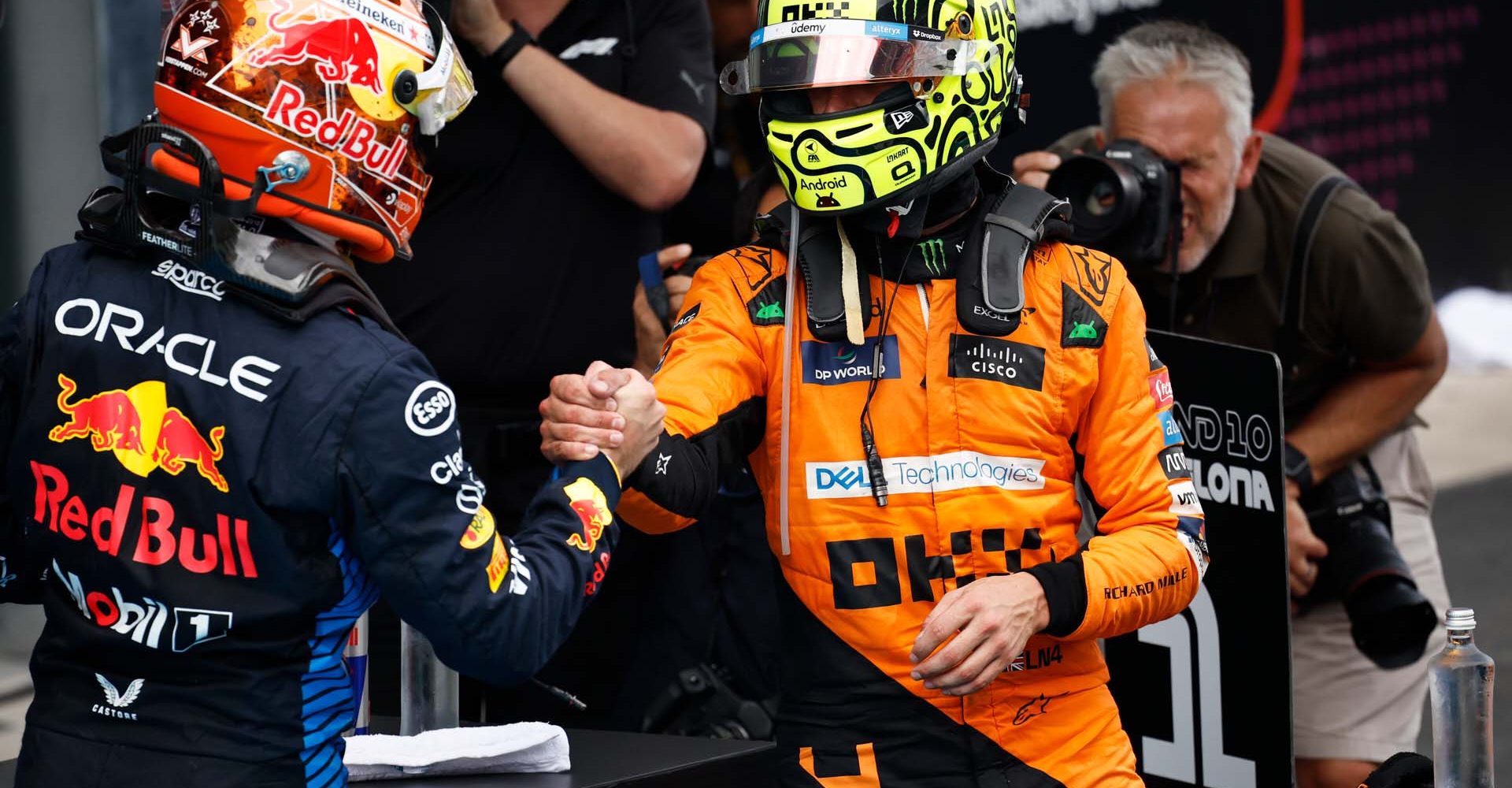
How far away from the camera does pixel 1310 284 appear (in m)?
3.68

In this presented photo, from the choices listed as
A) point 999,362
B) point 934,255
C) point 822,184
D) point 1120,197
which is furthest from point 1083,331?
point 1120,197

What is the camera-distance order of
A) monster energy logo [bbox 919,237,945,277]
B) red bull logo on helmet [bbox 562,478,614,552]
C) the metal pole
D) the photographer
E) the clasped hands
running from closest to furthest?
1. red bull logo on helmet [bbox 562,478,614,552]
2. the clasped hands
3. monster energy logo [bbox 919,237,945,277]
4. the metal pole
5. the photographer

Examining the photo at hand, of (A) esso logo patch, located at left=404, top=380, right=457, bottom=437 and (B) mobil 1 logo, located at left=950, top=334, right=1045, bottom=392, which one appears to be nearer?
(A) esso logo patch, located at left=404, top=380, right=457, bottom=437

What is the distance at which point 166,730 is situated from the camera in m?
1.82

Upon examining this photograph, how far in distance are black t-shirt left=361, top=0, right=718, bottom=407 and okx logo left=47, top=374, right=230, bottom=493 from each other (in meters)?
1.48

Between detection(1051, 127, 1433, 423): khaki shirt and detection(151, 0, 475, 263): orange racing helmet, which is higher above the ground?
detection(151, 0, 475, 263): orange racing helmet

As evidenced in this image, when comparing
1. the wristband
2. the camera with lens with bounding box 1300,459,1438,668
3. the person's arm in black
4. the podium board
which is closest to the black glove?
the podium board

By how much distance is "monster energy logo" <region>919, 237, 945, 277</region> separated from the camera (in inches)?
95.3

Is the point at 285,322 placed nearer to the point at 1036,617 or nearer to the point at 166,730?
the point at 166,730

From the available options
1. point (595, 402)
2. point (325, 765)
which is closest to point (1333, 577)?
point (595, 402)

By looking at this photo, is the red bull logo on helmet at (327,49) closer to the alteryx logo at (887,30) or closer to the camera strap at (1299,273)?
the alteryx logo at (887,30)

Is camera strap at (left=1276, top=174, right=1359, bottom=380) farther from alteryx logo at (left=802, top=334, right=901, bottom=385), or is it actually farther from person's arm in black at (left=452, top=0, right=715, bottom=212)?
alteryx logo at (left=802, top=334, right=901, bottom=385)

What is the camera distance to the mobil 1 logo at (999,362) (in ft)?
7.68

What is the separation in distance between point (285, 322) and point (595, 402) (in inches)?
16.6
